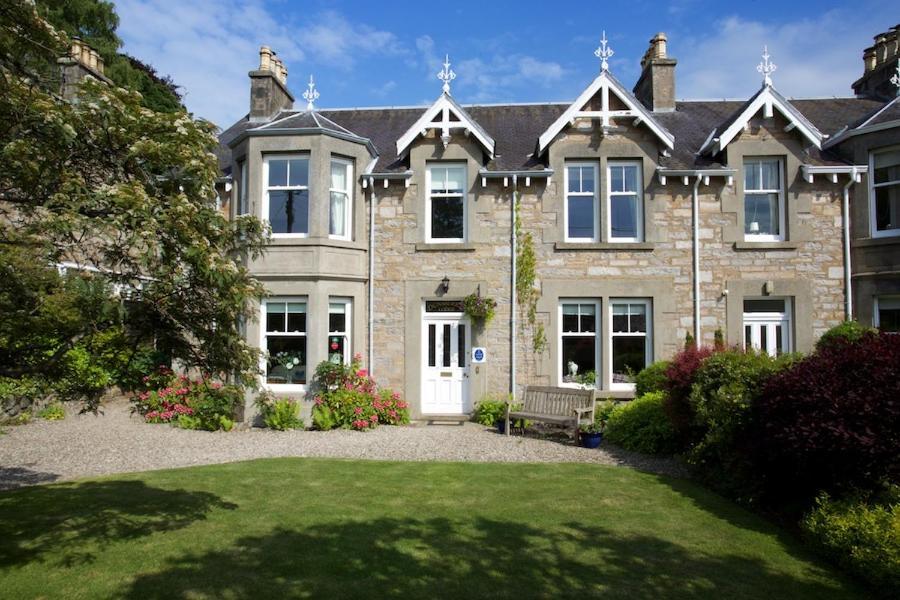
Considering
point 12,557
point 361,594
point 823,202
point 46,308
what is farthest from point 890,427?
point 823,202

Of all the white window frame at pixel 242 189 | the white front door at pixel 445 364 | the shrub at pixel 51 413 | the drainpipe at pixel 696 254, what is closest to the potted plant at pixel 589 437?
the white front door at pixel 445 364

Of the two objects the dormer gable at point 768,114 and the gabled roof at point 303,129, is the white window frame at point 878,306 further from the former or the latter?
the gabled roof at point 303,129

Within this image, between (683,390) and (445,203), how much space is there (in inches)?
296

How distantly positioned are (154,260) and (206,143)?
3.96 ft

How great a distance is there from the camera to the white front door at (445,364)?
1421 centimetres

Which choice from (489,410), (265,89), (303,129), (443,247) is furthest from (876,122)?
(265,89)

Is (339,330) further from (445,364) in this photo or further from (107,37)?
(107,37)

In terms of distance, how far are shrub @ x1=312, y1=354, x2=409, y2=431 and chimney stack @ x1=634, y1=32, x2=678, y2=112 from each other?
11.1 meters

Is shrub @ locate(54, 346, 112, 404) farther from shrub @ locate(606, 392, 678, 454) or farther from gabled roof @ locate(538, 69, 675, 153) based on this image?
gabled roof @ locate(538, 69, 675, 153)

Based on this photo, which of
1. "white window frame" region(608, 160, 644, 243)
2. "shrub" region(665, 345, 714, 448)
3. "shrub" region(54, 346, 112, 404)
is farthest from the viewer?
"white window frame" region(608, 160, 644, 243)

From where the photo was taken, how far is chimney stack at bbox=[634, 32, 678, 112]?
16.6m

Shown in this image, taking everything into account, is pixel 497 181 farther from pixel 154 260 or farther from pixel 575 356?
pixel 154 260

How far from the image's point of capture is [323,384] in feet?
44.0

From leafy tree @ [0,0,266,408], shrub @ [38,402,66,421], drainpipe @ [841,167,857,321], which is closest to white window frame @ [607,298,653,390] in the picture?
drainpipe @ [841,167,857,321]
